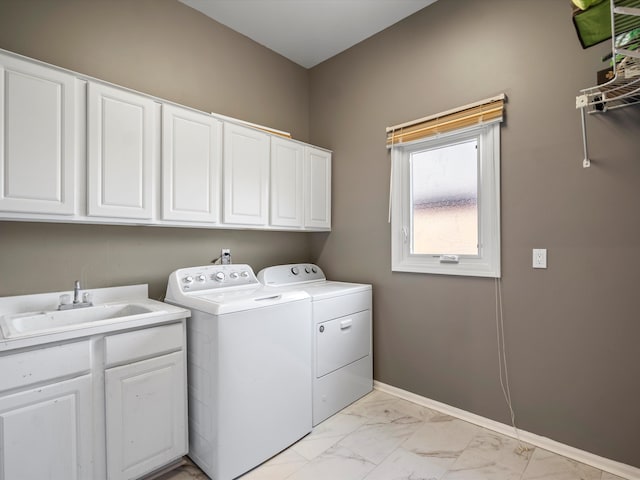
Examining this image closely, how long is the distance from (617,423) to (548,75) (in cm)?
193

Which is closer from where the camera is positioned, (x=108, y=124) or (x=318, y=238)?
(x=108, y=124)

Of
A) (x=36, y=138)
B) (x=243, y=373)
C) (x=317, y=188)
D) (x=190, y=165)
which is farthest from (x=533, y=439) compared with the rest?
(x=36, y=138)

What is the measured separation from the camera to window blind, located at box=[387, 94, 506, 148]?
2020 mm

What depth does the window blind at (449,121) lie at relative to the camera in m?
2.02

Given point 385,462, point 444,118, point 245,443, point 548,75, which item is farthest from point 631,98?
point 245,443

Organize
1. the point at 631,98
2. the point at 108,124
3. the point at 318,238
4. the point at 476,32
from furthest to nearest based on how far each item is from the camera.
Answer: the point at 318,238
the point at 476,32
the point at 108,124
the point at 631,98

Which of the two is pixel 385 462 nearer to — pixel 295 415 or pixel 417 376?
pixel 295 415

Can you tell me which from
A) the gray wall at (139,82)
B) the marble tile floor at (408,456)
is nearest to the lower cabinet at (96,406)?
the marble tile floor at (408,456)

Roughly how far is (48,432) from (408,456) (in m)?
1.75

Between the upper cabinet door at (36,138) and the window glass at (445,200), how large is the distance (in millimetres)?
2191

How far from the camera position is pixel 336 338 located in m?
2.30

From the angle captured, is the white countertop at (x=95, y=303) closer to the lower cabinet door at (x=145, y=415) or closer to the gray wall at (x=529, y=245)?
the lower cabinet door at (x=145, y=415)

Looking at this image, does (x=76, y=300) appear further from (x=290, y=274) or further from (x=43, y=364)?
(x=290, y=274)

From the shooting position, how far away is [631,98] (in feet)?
5.15
